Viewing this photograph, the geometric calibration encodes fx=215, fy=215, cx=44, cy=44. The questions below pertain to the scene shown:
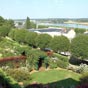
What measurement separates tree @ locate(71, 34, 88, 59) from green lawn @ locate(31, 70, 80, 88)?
12.6 feet

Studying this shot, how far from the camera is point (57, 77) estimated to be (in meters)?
21.1

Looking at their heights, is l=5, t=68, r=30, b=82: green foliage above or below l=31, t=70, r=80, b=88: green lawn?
above

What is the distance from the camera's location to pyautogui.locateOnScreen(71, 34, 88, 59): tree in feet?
86.8

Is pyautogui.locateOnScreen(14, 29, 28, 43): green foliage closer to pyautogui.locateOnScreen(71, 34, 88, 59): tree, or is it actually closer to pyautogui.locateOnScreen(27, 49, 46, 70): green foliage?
pyautogui.locateOnScreen(71, 34, 88, 59): tree

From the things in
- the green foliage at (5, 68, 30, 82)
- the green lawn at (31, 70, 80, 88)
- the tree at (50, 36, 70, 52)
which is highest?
the tree at (50, 36, 70, 52)

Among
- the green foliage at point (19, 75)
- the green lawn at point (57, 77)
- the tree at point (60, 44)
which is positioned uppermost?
the tree at point (60, 44)

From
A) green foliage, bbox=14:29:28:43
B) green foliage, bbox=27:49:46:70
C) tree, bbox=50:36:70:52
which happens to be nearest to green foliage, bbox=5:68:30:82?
green foliage, bbox=27:49:46:70

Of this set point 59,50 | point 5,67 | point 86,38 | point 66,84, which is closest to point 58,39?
point 59,50

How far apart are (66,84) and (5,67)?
716 cm

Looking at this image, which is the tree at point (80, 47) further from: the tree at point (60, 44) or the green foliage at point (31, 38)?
the green foliage at point (31, 38)

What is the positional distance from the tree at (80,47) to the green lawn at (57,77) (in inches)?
151

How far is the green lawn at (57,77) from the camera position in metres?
19.1

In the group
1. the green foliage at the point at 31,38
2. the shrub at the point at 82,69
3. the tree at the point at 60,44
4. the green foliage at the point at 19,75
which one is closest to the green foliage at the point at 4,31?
the green foliage at the point at 31,38

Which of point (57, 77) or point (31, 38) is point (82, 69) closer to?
point (57, 77)
